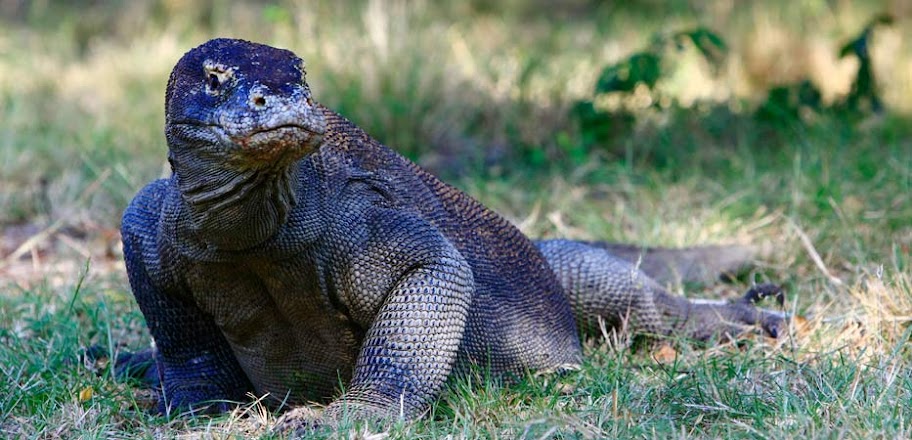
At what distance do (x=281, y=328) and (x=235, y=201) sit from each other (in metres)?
0.64

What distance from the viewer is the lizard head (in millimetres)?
2742

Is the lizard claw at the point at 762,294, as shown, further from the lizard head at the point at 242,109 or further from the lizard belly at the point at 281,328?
the lizard head at the point at 242,109

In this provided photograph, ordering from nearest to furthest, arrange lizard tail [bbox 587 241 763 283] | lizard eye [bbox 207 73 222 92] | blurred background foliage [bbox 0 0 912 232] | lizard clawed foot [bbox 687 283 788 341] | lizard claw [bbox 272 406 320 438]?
lizard eye [bbox 207 73 222 92]
lizard claw [bbox 272 406 320 438]
lizard clawed foot [bbox 687 283 788 341]
lizard tail [bbox 587 241 763 283]
blurred background foliage [bbox 0 0 912 232]

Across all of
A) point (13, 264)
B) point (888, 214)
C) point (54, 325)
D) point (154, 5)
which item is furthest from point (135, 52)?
point (888, 214)

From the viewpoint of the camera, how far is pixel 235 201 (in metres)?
2.99

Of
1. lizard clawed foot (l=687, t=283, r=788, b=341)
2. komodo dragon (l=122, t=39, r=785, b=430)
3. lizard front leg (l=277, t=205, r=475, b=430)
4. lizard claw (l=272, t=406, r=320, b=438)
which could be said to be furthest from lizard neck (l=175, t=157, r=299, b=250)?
lizard clawed foot (l=687, t=283, r=788, b=341)

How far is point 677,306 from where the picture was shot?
4688 mm

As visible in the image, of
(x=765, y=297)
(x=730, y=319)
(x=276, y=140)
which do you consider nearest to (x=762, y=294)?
(x=765, y=297)

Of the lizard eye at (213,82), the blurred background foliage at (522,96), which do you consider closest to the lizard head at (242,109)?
the lizard eye at (213,82)

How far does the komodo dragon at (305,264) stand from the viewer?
2873 millimetres

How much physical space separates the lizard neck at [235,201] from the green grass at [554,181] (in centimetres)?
53

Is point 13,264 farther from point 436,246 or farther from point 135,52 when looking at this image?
point 135,52

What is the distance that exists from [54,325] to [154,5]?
8.11 m

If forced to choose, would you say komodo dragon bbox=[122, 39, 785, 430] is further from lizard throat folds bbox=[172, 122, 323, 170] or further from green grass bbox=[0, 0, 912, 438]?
green grass bbox=[0, 0, 912, 438]
